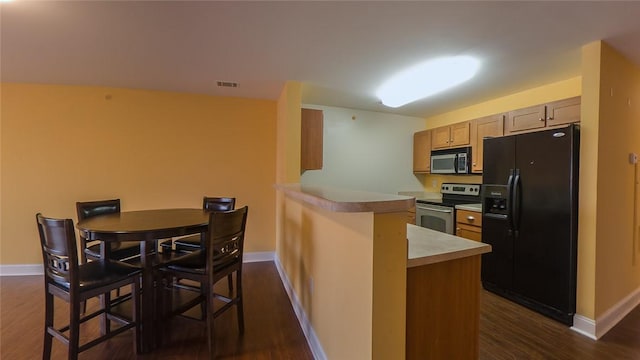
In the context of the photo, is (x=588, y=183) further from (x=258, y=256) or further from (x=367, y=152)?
(x=258, y=256)

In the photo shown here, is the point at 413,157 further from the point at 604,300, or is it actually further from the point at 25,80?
the point at 25,80

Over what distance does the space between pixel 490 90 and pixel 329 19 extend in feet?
8.33

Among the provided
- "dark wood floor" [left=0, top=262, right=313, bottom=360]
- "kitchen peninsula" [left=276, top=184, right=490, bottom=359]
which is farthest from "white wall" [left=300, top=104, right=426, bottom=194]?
"kitchen peninsula" [left=276, top=184, right=490, bottom=359]

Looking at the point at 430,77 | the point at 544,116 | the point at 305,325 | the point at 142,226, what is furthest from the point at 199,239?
the point at 544,116

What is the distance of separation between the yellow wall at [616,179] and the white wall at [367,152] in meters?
2.67

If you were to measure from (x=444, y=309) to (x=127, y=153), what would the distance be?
12.9ft

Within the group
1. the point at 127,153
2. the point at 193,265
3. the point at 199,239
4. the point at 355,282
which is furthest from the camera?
the point at 127,153

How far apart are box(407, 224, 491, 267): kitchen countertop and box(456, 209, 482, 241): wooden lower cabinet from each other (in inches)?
74.1

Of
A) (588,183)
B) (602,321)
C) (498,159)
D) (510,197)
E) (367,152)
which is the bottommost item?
(602,321)

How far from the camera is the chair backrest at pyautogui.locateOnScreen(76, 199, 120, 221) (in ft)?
8.27

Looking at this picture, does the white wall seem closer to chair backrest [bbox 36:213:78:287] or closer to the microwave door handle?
the microwave door handle

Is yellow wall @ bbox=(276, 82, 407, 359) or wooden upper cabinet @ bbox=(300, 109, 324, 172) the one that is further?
wooden upper cabinet @ bbox=(300, 109, 324, 172)

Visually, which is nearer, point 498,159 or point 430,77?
point 430,77

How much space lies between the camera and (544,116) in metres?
2.94
